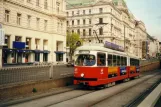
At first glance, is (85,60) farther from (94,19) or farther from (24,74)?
(94,19)

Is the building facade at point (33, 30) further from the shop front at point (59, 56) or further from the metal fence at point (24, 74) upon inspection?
the metal fence at point (24, 74)

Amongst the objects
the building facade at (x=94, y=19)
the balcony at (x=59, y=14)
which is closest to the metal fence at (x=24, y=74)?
the balcony at (x=59, y=14)

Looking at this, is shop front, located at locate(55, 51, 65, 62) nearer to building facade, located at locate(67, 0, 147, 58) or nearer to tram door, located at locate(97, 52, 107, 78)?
building facade, located at locate(67, 0, 147, 58)

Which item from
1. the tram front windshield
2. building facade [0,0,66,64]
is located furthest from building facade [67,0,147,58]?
the tram front windshield

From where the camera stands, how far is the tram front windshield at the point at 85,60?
18609mm

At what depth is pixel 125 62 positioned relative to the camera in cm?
2608

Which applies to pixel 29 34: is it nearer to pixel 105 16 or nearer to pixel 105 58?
pixel 105 58

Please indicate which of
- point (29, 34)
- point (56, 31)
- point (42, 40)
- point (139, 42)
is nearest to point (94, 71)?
point (29, 34)

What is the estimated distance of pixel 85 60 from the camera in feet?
62.2

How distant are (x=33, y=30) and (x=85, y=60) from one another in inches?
1121

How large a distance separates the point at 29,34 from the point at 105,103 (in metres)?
33.0

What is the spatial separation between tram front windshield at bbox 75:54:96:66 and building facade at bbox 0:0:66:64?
2195 cm

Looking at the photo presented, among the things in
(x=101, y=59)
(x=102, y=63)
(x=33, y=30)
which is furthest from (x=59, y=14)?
(x=102, y=63)

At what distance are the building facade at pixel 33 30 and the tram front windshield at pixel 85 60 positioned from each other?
72.0 feet
